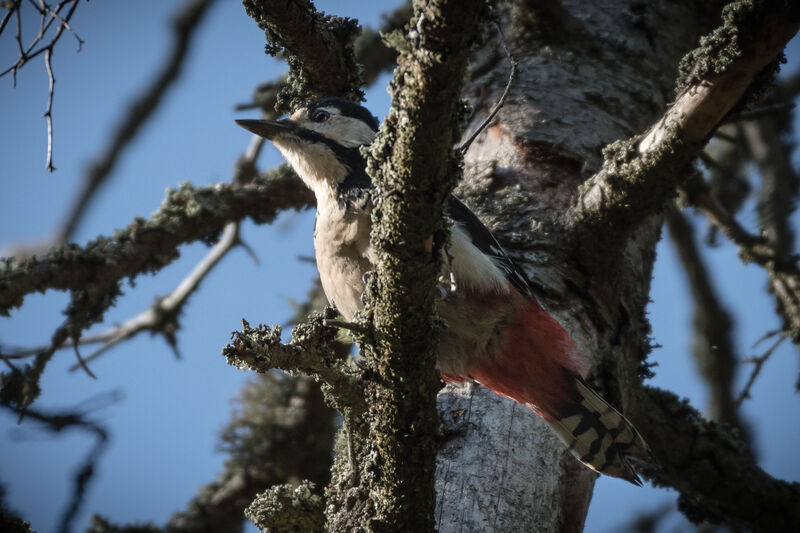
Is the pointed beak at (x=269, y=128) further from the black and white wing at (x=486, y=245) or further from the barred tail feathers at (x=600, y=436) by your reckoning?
the barred tail feathers at (x=600, y=436)

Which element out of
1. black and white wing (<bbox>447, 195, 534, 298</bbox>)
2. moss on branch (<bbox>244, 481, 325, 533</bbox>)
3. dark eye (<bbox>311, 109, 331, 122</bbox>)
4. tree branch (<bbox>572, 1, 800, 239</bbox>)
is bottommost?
moss on branch (<bbox>244, 481, 325, 533</bbox>)

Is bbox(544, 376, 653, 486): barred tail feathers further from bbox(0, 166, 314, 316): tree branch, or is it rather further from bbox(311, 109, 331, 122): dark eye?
bbox(0, 166, 314, 316): tree branch

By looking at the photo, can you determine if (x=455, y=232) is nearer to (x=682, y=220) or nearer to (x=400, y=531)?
(x=400, y=531)

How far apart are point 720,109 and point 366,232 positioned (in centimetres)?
129

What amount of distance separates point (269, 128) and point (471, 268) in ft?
4.04

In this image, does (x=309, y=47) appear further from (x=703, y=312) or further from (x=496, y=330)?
(x=703, y=312)

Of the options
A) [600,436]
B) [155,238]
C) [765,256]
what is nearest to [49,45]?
[155,238]

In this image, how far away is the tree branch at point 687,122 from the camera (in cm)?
222

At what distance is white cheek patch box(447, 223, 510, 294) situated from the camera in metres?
2.62

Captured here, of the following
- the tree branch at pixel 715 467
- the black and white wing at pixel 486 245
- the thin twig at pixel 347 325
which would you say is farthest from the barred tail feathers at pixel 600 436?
the thin twig at pixel 347 325

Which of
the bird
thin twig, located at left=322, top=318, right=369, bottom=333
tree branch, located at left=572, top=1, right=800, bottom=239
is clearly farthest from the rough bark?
thin twig, located at left=322, top=318, right=369, bottom=333

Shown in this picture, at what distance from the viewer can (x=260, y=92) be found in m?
4.37

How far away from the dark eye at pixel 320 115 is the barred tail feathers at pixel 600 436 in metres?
1.56

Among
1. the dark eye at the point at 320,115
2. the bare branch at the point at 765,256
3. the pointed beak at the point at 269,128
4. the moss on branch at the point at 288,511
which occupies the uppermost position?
the bare branch at the point at 765,256
